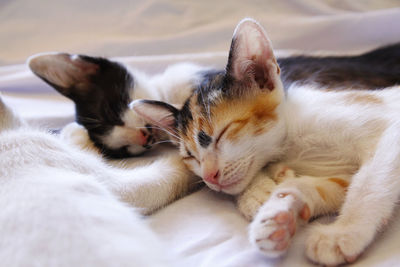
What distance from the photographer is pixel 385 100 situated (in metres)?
1.04

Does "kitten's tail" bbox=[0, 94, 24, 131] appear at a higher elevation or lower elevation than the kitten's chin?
higher

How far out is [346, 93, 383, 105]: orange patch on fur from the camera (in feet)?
3.33

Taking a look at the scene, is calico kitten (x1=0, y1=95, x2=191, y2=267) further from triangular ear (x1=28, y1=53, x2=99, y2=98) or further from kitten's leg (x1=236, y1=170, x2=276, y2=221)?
triangular ear (x1=28, y1=53, x2=99, y2=98)

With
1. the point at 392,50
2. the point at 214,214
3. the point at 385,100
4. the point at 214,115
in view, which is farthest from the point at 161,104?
the point at 392,50

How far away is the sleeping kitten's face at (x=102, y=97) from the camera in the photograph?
1.35 metres

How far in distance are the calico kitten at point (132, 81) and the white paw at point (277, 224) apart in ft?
1.79

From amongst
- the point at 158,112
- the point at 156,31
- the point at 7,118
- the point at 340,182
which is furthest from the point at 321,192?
the point at 156,31

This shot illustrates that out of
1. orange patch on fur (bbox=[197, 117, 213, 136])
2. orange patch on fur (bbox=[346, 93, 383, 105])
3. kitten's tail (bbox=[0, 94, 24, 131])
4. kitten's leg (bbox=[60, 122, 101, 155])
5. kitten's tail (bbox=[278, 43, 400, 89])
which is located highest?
kitten's tail (bbox=[0, 94, 24, 131])

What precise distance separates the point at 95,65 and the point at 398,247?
122 cm

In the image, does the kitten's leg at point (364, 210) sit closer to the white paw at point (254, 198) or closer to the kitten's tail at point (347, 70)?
the white paw at point (254, 198)

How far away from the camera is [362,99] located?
103 cm

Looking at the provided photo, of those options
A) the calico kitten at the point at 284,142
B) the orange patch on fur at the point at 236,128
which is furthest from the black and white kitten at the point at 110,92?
the orange patch on fur at the point at 236,128

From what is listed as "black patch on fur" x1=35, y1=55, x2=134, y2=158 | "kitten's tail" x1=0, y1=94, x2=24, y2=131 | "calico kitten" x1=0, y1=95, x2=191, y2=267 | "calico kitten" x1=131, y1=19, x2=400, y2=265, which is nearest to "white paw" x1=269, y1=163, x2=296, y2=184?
"calico kitten" x1=131, y1=19, x2=400, y2=265

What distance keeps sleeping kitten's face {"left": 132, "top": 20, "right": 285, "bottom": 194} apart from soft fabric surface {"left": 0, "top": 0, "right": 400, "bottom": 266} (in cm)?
77
